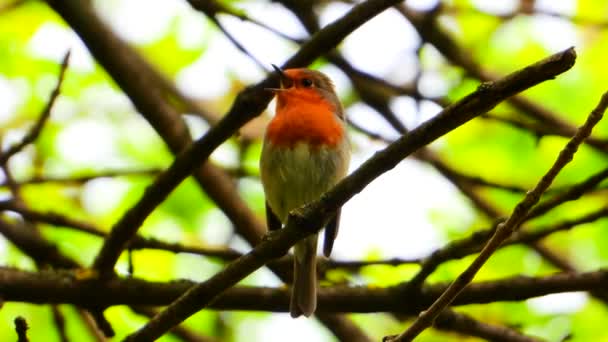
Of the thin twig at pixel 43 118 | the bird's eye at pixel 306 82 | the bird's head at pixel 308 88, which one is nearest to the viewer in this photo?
the thin twig at pixel 43 118

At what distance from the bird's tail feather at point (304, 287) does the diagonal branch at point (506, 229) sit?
1815 millimetres

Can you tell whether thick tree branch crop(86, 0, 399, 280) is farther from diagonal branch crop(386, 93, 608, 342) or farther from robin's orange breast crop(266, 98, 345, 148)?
diagonal branch crop(386, 93, 608, 342)

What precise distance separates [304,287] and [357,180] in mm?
1914

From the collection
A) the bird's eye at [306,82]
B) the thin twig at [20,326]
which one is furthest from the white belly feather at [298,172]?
the thin twig at [20,326]

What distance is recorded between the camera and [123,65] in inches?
196

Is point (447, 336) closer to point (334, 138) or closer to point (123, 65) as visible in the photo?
point (334, 138)

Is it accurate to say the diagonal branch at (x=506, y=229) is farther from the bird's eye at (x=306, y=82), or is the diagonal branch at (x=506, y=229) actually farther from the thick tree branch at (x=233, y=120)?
the bird's eye at (x=306, y=82)

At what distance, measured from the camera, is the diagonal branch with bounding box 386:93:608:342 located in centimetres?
261

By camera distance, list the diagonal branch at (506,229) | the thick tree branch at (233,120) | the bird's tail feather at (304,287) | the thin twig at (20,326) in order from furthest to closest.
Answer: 1. the bird's tail feather at (304,287)
2. the thick tree branch at (233,120)
3. the thin twig at (20,326)
4. the diagonal branch at (506,229)

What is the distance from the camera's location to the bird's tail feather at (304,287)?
15.4 feet

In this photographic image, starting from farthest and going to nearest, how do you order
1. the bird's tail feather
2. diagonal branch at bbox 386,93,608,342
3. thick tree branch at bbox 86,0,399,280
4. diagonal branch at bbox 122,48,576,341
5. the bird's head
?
the bird's head → the bird's tail feather → thick tree branch at bbox 86,0,399,280 → diagonal branch at bbox 122,48,576,341 → diagonal branch at bbox 386,93,608,342

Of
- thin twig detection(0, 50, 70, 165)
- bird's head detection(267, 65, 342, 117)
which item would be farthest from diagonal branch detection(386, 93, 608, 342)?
bird's head detection(267, 65, 342, 117)

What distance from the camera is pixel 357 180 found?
3.07 metres

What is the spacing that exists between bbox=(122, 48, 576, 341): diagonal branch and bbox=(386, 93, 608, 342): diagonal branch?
18cm
